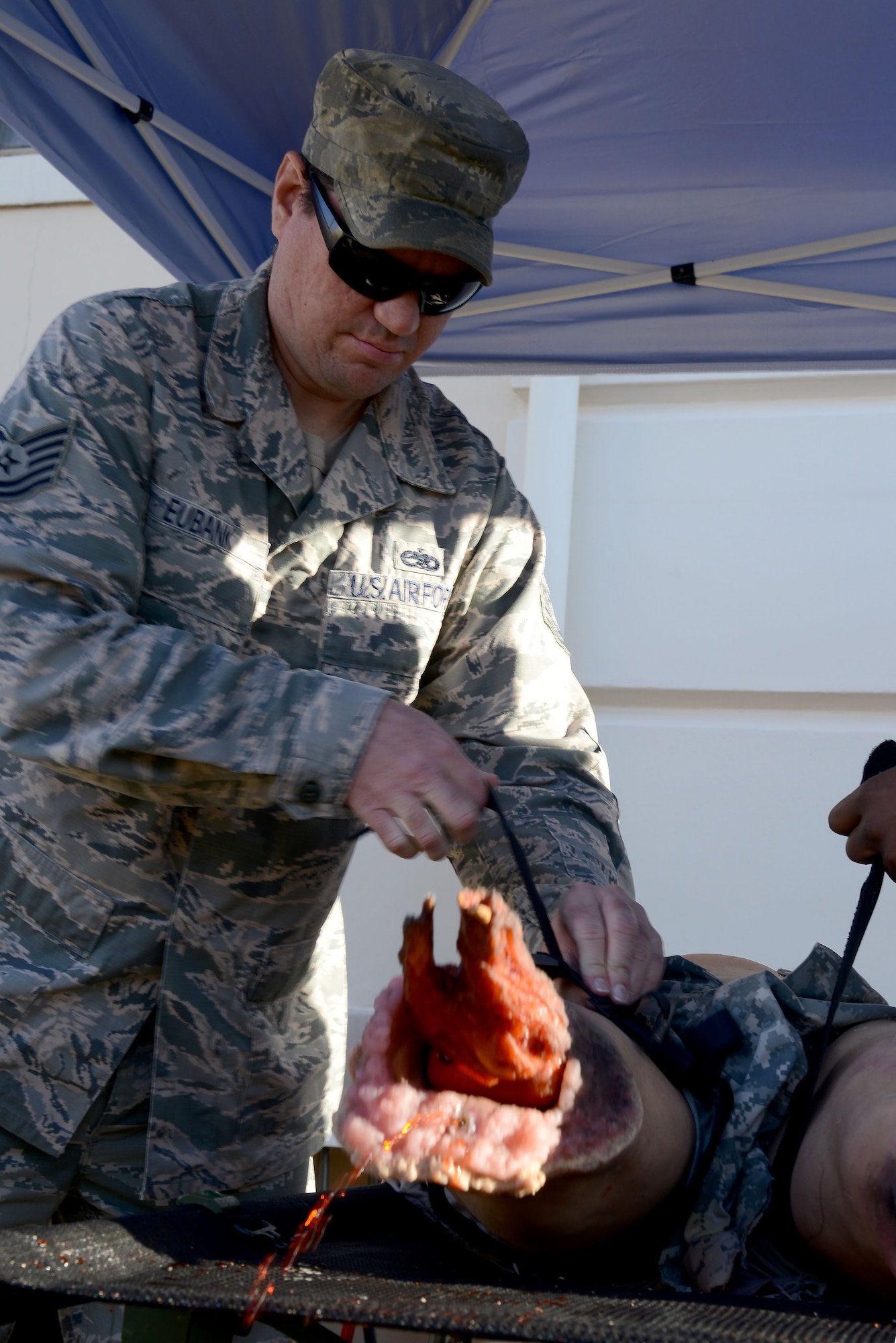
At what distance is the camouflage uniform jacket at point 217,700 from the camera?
3.96 feet

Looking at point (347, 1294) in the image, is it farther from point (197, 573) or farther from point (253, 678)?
point (197, 573)

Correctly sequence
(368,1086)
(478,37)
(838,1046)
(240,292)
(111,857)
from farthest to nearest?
(478,37) → (240,292) → (111,857) → (838,1046) → (368,1086)

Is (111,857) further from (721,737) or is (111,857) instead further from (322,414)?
(721,737)

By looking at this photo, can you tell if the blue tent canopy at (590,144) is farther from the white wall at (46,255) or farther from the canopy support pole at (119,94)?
the white wall at (46,255)

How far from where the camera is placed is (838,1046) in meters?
1.12

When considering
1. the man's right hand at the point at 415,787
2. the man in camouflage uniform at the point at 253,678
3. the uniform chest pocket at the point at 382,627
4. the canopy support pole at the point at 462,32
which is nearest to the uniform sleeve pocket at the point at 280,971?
the man in camouflage uniform at the point at 253,678

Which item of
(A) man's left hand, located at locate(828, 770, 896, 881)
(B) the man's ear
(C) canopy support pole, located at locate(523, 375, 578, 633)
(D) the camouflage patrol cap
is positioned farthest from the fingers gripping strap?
(C) canopy support pole, located at locate(523, 375, 578, 633)

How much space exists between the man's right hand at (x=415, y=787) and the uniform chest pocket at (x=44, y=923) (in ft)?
1.65

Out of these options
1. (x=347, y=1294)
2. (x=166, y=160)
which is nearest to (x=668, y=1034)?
(x=347, y=1294)

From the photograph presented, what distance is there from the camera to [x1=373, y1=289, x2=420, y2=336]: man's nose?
150 centimetres

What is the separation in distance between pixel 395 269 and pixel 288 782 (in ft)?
2.37

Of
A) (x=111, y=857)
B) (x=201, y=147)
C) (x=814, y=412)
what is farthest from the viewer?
(x=814, y=412)

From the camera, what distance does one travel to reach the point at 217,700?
3.91ft

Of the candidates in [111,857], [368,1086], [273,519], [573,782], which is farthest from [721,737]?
[368,1086]
